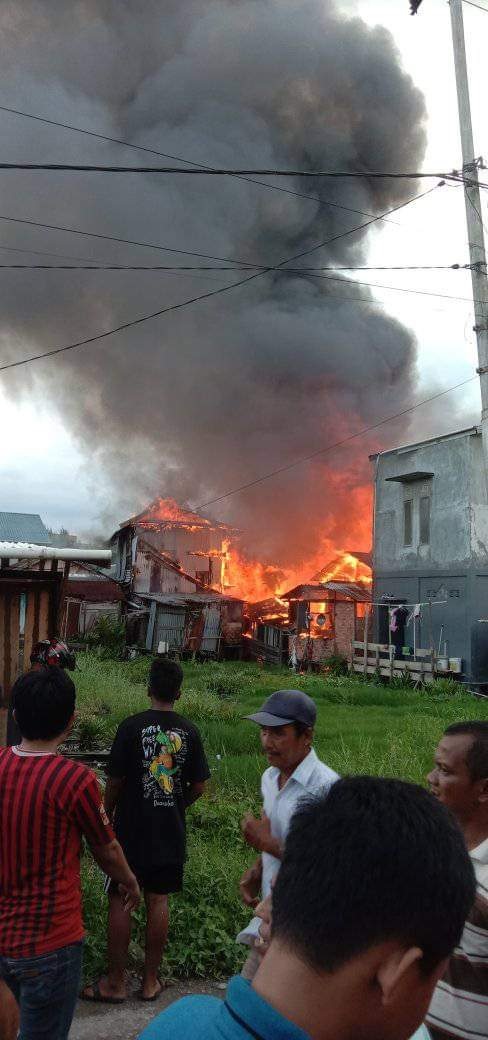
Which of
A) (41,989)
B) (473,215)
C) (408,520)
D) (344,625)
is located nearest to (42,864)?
(41,989)

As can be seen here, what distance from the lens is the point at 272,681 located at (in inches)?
767

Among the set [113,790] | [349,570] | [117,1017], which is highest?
[349,570]

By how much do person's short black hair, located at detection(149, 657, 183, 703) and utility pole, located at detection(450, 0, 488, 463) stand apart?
16.7 feet

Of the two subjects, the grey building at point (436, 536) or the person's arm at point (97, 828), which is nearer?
the person's arm at point (97, 828)

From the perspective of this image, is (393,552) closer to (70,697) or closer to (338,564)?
(338,564)

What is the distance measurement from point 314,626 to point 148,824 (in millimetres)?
21238

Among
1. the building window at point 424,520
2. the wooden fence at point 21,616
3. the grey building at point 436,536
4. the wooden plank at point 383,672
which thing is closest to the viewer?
the wooden fence at point 21,616

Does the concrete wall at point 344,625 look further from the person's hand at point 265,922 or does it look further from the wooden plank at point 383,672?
the person's hand at point 265,922

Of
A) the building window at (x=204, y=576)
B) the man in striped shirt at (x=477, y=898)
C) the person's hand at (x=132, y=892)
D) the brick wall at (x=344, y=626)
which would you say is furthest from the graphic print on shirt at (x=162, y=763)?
the building window at (x=204, y=576)

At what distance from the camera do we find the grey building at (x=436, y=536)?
854 inches

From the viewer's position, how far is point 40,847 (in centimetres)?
270

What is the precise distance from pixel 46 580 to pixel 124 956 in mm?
3388

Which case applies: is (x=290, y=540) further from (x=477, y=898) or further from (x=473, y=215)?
(x=477, y=898)

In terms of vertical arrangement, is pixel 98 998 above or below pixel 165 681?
below
